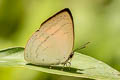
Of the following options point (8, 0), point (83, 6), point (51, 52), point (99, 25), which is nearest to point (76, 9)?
point (83, 6)

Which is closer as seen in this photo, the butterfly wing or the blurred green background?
the butterfly wing

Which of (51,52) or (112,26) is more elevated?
(112,26)

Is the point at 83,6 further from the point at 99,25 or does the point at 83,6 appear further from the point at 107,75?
the point at 107,75

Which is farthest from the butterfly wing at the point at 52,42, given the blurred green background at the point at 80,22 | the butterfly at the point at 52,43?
the blurred green background at the point at 80,22

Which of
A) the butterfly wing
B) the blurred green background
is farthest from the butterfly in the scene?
the blurred green background

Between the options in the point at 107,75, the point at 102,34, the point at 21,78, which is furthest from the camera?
the point at 102,34

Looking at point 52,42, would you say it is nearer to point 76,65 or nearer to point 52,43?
point 52,43

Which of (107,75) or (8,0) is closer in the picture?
(107,75)

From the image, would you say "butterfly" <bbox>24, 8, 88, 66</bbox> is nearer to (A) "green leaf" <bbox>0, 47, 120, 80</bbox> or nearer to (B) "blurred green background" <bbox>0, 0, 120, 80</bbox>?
(A) "green leaf" <bbox>0, 47, 120, 80</bbox>
